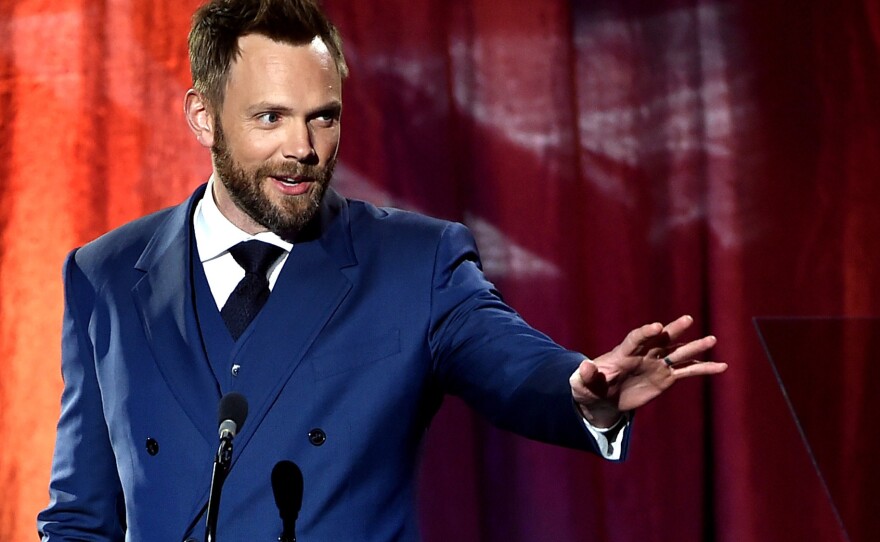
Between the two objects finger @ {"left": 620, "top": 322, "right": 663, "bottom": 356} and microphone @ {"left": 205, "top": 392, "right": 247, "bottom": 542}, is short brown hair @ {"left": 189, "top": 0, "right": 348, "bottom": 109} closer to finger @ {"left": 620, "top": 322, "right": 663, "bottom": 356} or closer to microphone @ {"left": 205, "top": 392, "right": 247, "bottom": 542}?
microphone @ {"left": 205, "top": 392, "right": 247, "bottom": 542}

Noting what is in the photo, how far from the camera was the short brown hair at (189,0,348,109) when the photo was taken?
66.7 inches

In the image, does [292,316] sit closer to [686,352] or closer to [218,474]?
[218,474]

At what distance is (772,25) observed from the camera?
2746mm

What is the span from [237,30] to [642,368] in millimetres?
902

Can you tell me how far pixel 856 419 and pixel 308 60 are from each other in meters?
1.83

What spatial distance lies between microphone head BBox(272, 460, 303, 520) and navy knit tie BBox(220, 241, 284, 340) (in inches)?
16.9

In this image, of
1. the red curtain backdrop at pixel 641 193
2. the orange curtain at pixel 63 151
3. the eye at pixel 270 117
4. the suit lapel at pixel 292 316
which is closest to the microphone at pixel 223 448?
the suit lapel at pixel 292 316

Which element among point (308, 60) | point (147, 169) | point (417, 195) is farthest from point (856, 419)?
point (147, 169)

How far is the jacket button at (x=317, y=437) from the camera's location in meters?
1.56

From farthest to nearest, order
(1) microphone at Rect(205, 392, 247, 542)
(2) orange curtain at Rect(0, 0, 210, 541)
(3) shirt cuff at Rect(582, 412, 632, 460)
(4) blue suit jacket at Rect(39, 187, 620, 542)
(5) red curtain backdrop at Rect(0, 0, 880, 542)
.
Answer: (2) orange curtain at Rect(0, 0, 210, 541)
(5) red curtain backdrop at Rect(0, 0, 880, 542)
(4) blue suit jacket at Rect(39, 187, 620, 542)
(3) shirt cuff at Rect(582, 412, 632, 460)
(1) microphone at Rect(205, 392, 247, 542)

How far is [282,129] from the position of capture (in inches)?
65.3

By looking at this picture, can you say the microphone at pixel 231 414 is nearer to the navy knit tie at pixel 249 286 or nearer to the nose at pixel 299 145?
the navy knit tie at pixel 249 286

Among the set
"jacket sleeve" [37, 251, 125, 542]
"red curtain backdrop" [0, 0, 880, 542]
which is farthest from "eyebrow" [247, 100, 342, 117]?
"red curtain backdrop" [0, 0, 880, 542]

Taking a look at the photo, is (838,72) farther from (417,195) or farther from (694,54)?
(417,195)
